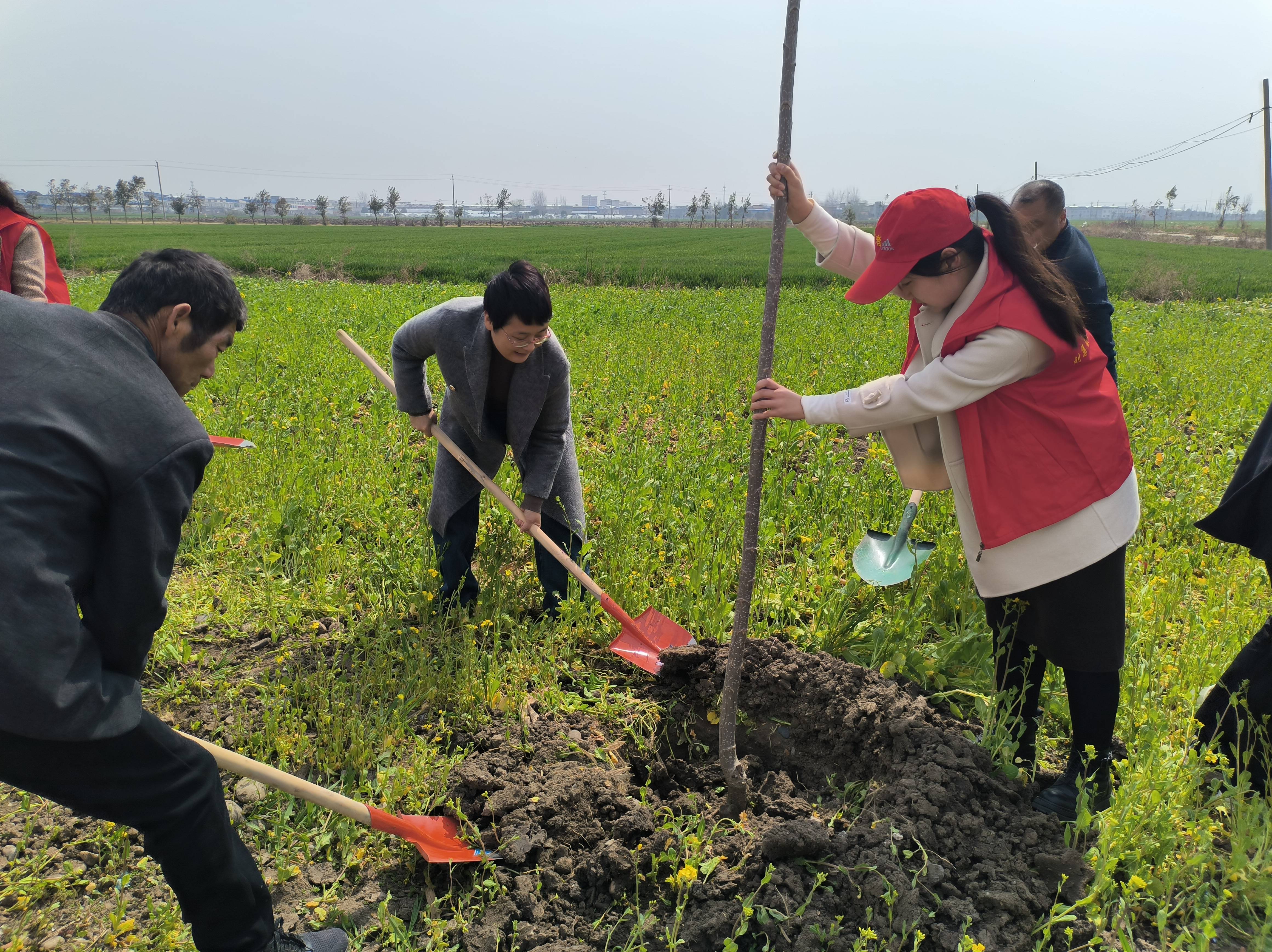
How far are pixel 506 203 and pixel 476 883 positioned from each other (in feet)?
375

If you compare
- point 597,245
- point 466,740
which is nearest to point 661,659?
point 466,740

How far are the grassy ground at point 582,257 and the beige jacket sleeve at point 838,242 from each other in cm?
1601

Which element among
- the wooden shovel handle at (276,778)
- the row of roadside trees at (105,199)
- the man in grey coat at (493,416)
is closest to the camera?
the wooden shovel handle at (276,778)

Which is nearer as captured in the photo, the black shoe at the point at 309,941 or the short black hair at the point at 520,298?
the black shoe at the point at 309,941

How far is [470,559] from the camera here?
11.6ft

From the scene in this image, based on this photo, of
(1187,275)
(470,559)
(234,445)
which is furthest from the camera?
(1187,275)

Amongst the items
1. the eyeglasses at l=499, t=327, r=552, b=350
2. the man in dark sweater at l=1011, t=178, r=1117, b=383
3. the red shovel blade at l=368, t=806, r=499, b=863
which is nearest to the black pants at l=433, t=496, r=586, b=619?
the eyeglasses at l=499, t=327, r=552, b=350

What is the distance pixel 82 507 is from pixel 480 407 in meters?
1.83

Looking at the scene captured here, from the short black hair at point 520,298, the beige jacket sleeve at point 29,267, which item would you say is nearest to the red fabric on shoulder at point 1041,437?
the short black hair at point 520,298

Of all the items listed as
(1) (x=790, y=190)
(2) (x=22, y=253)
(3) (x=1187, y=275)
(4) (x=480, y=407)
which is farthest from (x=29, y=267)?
(3) (x=1187, y=275)

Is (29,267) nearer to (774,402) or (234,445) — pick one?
(234,445)

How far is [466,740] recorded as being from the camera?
267 cm

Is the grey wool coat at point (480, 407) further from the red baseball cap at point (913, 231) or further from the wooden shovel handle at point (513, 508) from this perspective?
the red baseball cap at point (913, 231)

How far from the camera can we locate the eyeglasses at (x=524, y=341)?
2.70m
